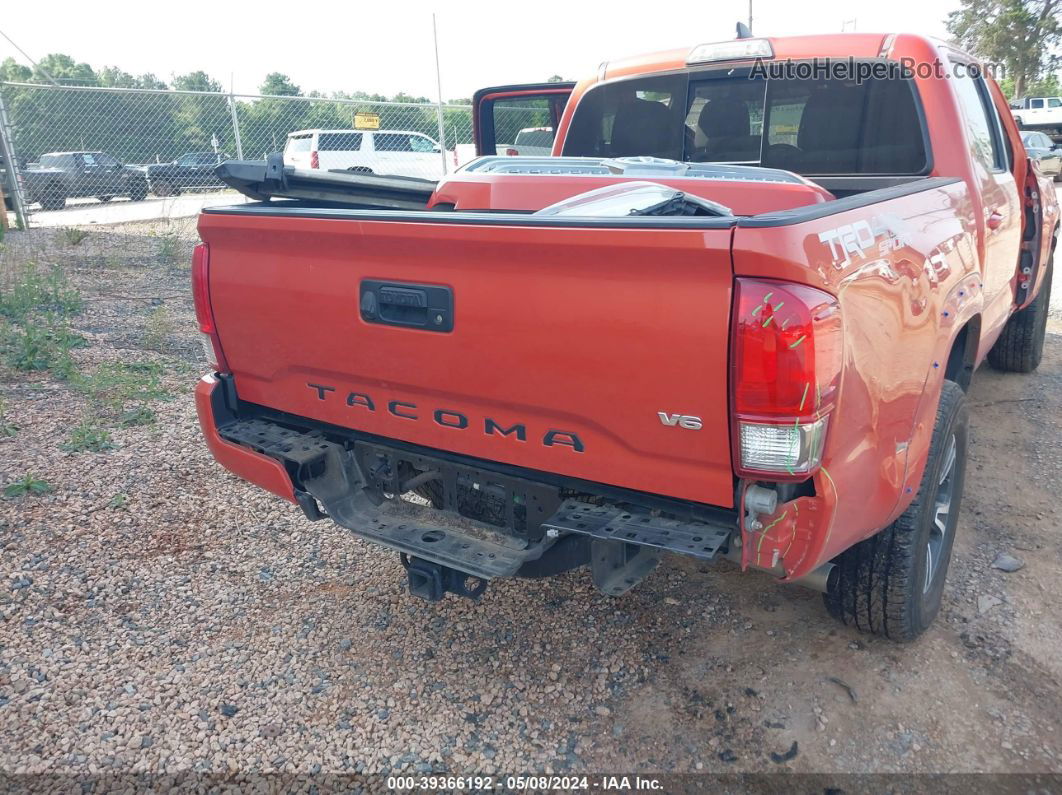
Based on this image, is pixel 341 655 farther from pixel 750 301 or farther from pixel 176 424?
pixel 176 424

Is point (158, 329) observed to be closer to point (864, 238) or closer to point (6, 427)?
point (6, 427)

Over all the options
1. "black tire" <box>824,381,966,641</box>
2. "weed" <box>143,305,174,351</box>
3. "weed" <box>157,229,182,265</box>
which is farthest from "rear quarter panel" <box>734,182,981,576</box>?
"weed" <box>157,229,182,265</box>

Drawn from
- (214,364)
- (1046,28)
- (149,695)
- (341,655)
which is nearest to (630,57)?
(214,364)

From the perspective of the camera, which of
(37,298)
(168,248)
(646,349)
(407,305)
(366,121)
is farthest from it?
(366,121)

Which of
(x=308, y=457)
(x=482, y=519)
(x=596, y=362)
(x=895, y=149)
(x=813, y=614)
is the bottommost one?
(x=813, y=614)

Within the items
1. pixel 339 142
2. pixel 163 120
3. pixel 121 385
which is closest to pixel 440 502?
pixel 121 385

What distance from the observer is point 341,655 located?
284 cm

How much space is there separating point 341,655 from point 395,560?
646 millimetres

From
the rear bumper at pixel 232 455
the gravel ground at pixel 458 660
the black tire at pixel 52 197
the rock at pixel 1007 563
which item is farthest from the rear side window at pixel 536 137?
the black tire at pixel 52 197

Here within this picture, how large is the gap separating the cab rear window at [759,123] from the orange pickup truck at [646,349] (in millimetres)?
17

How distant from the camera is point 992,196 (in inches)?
135

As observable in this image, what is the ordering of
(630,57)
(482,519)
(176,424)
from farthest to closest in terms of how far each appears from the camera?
(176,424) < (630,57) < (482,519)

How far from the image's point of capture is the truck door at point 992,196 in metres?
3.29

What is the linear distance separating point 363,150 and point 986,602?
16399 mm
